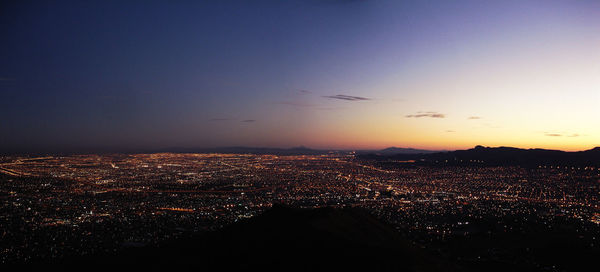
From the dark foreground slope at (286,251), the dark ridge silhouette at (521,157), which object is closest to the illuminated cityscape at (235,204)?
the dark foreground slope at (286,251)

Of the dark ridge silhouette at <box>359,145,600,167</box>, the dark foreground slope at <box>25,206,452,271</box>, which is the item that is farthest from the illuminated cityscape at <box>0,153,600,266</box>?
the dark ridge silhouette at <box>359,145,600,167</box>

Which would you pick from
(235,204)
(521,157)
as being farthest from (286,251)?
(521,157)

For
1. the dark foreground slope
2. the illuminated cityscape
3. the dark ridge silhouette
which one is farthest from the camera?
the dark ridge silhouette

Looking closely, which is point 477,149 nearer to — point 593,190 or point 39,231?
point 593,190

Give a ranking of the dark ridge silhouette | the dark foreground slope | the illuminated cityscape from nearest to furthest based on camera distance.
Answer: the dark foreground slope, the illuminated cityscape, the dark ridge silhouette

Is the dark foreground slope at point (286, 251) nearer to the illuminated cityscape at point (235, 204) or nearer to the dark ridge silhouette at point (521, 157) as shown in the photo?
the illuminated cityscape at point (235, 204)

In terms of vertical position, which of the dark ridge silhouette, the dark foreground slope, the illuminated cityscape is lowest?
the illuminated cityscape

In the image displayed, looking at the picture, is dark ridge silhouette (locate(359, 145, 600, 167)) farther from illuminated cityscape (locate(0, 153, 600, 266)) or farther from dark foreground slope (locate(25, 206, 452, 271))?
dark foreground slope (locate(25, 206, 452, 271))

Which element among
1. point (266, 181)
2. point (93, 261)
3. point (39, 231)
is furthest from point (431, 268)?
point (266, 181)

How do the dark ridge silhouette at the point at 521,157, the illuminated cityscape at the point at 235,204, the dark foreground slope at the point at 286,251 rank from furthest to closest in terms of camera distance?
the dark ridge silhouette at the point at 521,157 < the illuminated cityscape at the point at 235,204 < the dark foreground slope at the point at 286,251
